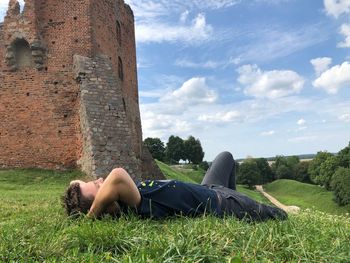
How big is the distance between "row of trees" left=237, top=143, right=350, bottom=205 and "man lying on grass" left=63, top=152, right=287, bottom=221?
155 feet

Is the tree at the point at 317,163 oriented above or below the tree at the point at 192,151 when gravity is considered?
below

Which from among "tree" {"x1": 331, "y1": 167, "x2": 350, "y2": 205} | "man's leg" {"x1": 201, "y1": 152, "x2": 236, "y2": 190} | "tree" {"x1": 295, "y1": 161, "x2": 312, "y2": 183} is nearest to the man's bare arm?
"man's leg" {"x1": 201, "y1": 152, "x2": 236, "y2": 190}

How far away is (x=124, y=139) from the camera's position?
16469mm

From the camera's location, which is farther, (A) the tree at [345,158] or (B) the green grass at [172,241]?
(A) the tree at [345,158]

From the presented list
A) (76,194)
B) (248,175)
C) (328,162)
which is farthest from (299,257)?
(248,175)

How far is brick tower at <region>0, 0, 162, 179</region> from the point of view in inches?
639

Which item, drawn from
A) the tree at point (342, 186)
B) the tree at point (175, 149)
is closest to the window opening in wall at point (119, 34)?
the tree at point (342, 186)

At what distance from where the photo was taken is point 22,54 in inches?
672

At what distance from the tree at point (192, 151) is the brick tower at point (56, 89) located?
57440 mm

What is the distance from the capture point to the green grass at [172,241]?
2.96 metres

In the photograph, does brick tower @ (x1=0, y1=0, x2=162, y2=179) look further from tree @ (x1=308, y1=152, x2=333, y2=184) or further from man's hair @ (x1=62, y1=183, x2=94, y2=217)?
tree @ (x1=308, y1=152, x2=333, y2=184)

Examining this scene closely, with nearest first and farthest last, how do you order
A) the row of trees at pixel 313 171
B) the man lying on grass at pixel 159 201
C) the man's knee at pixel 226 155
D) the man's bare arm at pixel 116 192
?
1. the man's bare arm at pixel 116 192
2. the man lying on grass at pixel 159 201
3. the man's knee at pixel 226 155
4. the row of trees at pixel 313 171

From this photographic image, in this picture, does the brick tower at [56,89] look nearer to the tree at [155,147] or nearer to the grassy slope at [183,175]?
the grassy slope at [183,175]

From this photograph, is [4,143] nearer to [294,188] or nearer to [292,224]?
[292,224]
